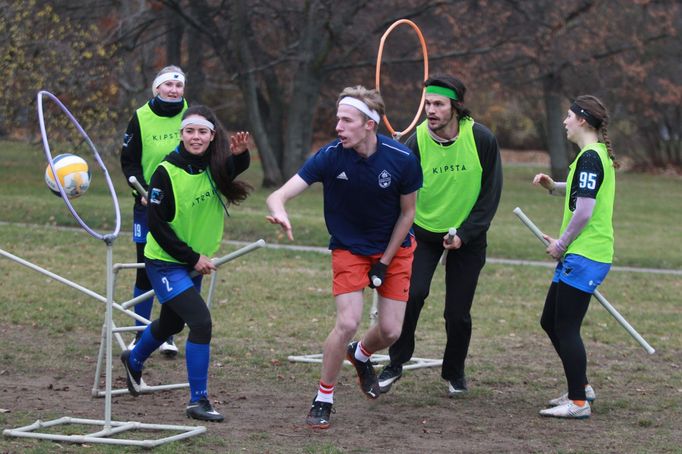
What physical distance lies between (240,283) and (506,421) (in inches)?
241

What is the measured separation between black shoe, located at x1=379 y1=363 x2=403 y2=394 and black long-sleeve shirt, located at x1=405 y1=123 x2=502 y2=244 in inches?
38.6

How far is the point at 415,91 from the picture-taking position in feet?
101

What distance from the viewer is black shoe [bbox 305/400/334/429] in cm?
652

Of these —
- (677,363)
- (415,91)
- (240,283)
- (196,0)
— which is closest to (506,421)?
(677,363)

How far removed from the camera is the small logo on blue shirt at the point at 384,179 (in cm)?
648

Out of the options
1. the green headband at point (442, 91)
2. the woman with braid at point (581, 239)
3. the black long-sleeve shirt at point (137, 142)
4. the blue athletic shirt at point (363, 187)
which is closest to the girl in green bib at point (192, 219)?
the blue athletic shirt at point (363, 187)

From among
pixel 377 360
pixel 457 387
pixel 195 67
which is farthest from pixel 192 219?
pixel 195 67

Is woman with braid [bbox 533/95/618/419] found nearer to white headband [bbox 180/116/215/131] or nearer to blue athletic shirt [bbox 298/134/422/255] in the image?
blue athletic shirt [bbox 298/134/422/255]

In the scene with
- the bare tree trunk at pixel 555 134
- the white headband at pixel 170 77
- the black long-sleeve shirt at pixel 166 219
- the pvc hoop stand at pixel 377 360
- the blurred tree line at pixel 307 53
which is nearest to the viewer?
the black long-sleeve shirt at pixel 166 219

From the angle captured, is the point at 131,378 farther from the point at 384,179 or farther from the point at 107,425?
the point at 384,179

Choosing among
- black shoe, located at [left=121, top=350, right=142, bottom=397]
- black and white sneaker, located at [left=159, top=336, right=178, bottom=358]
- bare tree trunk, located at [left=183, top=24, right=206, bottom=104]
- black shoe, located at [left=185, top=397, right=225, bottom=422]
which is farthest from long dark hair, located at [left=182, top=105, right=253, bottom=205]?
bare tree trunk, located at [left=183, top=24, right=206, bottom=104]

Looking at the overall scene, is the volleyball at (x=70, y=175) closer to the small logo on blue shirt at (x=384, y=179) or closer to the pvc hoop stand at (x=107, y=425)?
the pvc hoop stand at (x=107, y=425)

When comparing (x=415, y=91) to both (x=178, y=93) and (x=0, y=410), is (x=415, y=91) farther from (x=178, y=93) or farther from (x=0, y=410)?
(x=0, y=410)

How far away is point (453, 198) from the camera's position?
7.45 metres
